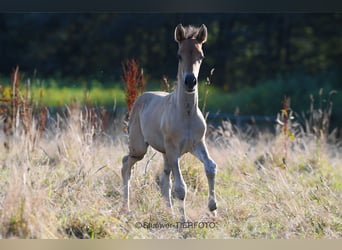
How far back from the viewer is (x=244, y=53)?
21.5 m

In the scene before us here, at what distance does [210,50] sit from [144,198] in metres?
13.2

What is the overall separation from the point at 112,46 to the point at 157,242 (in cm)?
1535

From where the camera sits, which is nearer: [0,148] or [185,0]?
[185,0]

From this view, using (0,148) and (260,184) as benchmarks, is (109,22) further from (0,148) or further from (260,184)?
(260,184)

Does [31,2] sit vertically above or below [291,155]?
above

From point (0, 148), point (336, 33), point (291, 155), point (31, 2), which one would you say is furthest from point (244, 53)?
point (31, 2)

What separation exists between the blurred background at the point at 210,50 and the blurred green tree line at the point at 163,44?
1.1 inches

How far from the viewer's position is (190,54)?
700 centimetres

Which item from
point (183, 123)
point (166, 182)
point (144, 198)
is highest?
point (183, 123)

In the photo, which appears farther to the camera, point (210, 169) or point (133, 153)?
point (133, 153)

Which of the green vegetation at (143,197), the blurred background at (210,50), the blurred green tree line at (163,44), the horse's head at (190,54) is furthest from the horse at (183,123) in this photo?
the blurred green tree line at (163,44)

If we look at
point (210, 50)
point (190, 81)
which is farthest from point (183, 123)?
point (210, 50)

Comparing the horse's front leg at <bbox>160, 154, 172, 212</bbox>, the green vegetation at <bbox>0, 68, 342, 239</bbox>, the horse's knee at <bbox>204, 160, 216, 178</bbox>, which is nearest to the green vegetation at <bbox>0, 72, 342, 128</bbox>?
the green vegetation at <bbox>0, 68, 342, 239</bbox>

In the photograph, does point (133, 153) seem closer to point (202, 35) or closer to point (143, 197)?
point (143, 197)
